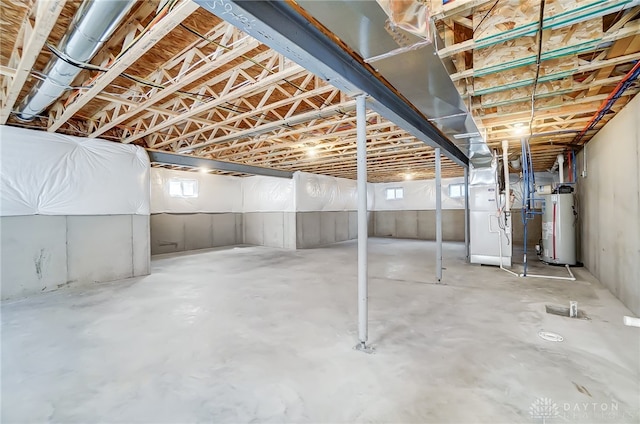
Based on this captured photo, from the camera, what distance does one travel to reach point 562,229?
18.4 ft

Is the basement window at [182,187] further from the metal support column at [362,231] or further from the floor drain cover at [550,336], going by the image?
the floor drain cover at [550,336]

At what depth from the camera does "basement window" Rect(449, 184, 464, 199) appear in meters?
10.0

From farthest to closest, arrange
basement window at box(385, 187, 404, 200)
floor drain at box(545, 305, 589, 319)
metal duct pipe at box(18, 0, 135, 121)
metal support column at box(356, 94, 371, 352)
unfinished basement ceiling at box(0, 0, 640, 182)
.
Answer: basement window at box(385, 187, 404, 200) < floor drain at box(545, 305, 589, 319) < metal support column at box(356, 94, 371, 352) < unfinished basement ceiling at box(0, 0, 640, 182) < metal duct pipe at box(18, 0, 135, 121)

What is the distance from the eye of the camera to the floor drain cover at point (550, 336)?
2.51 meters

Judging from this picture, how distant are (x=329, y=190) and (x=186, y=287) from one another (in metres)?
6.24

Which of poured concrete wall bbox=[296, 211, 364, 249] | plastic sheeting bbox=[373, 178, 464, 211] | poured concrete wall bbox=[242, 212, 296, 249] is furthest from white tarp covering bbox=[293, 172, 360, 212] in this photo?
plastic sheeting bbox=[373, 178, 464, 211]

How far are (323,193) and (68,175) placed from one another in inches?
258

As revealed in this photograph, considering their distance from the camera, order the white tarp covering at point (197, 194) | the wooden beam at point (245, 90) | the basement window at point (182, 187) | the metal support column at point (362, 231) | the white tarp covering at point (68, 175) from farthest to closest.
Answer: the basement window at point (182, 187) < the white tarp covering at point (197, 194) < the white tarp covering at point (68, 175) < the wooden beam at point (245, 90) < the metal support column at point (362, 231)

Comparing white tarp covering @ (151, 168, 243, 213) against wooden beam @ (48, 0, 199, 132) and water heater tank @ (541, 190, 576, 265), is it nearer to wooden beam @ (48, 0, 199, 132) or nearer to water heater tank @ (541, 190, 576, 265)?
wooden beam @ (48, 0, 199, 132)

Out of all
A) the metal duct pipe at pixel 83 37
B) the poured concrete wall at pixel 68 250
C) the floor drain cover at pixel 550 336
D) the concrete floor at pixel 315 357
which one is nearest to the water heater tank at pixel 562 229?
the concrete floor at pixel 315 357

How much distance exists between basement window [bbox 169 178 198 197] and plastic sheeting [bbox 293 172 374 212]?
3094mm

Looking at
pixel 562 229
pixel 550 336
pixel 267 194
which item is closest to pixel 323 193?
pixel 267 194

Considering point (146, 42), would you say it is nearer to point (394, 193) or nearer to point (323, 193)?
point (323, 193)

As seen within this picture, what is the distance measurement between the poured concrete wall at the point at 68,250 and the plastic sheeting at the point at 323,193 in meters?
4.39
